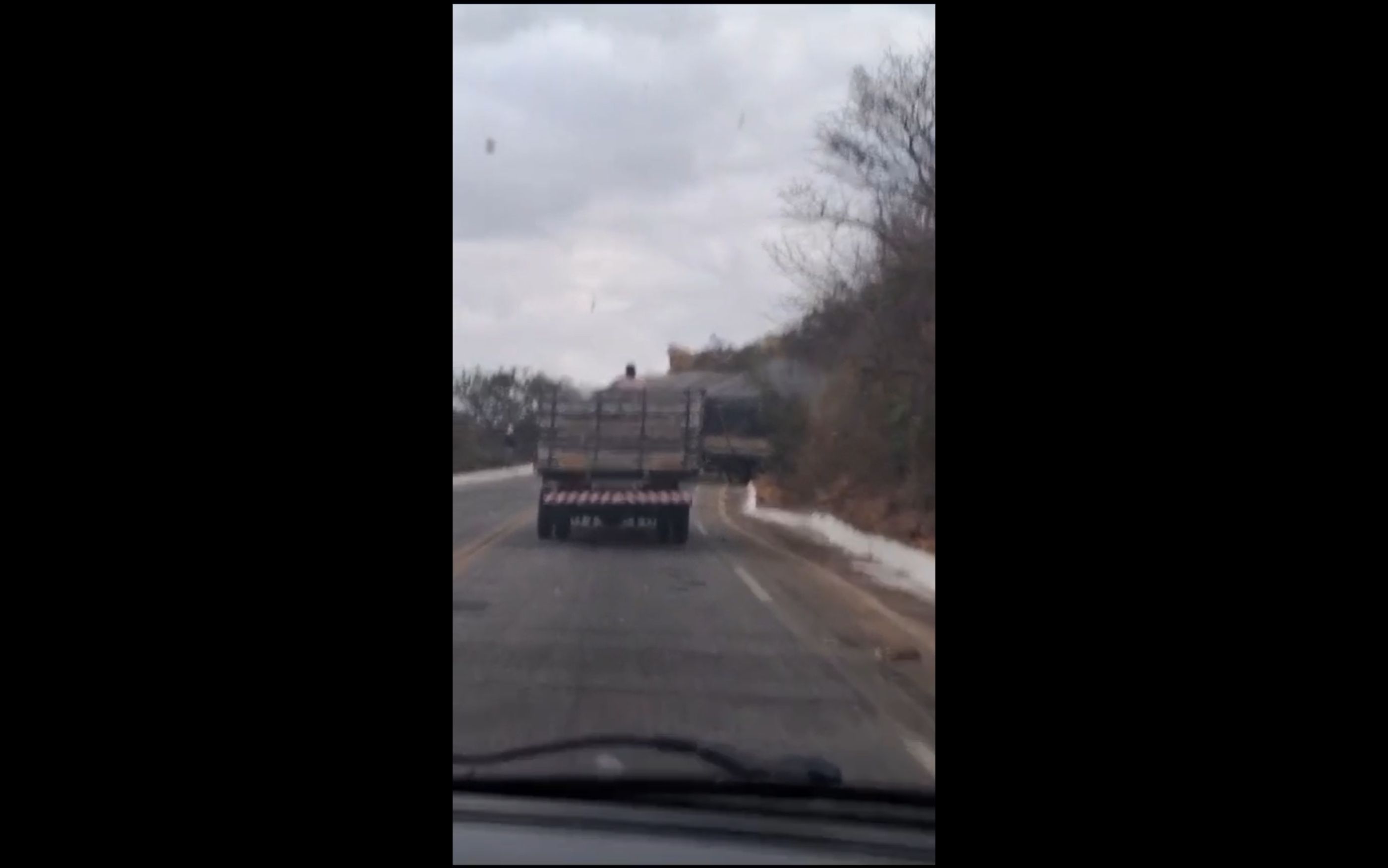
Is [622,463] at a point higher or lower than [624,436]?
lower

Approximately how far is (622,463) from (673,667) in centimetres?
1063

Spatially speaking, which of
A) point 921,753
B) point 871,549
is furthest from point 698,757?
point 871,549

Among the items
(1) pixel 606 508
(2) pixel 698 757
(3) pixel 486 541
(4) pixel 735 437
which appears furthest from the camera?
(1) pixel 606 508

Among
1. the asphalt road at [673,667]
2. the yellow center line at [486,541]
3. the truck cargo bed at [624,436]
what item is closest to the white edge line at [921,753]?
the asphalt road at [673,667]

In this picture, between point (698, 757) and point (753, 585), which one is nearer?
point (698, 757)

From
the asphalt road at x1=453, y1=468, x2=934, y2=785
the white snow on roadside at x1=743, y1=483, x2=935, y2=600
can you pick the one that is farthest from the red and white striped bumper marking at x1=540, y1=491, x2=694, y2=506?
the asphalt road at x1=453, y1=468, x2=934, y2=785

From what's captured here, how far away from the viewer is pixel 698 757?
4855mm

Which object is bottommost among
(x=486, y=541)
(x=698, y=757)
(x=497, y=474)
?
(x=486, y=541)

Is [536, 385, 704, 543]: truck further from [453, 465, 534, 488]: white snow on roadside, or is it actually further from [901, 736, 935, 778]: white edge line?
[901, 736, 935, 778]: white edge line

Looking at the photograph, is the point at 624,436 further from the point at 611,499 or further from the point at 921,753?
the point at 921,753
